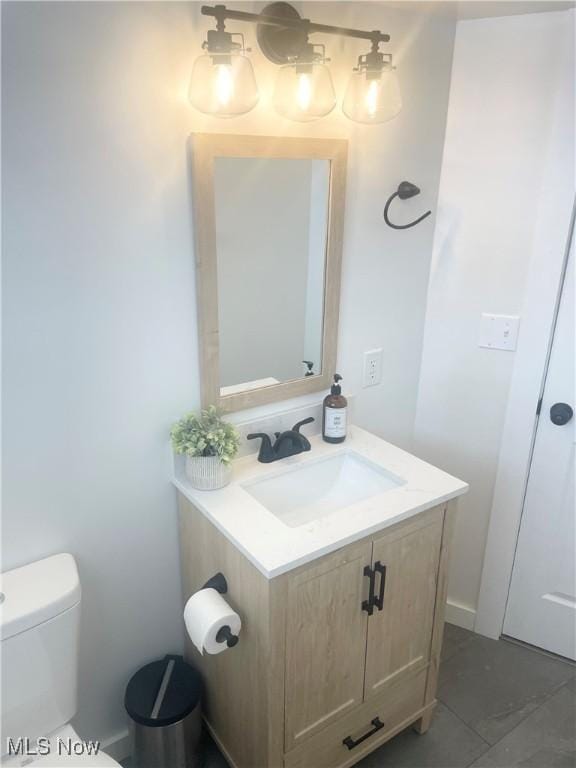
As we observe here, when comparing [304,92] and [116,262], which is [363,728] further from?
[304,92]

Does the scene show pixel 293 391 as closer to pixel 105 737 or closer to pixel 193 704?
pixel 193 704

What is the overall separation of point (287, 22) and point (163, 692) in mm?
1788

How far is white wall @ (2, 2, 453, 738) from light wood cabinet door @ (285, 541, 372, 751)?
48cm

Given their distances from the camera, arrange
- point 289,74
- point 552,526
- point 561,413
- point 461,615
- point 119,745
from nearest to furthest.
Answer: point 289,74
point 119,745
point 561,413
point 552,526
point 461,615

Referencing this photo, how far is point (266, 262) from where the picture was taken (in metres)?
1.59

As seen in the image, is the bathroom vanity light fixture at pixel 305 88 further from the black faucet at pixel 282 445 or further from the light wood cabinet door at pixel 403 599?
the light wood cabinet door at pixel 403 599

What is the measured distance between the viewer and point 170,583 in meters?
1.70

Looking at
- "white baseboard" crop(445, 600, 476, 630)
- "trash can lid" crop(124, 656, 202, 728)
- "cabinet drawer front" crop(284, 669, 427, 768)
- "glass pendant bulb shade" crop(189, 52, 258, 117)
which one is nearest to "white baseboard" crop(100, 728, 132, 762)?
"trash can lid" crop(124, 656, 202, 728)

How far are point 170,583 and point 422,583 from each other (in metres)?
0.74

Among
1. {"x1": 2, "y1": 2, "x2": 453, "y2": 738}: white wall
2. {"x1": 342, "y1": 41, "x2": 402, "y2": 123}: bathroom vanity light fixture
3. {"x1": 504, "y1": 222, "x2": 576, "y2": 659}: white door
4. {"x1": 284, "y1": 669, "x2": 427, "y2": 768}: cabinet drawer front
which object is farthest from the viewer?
{"x1": 504, "y1": 222, "x2": 576, "y2": 659}: white door

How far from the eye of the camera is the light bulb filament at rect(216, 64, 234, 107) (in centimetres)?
125

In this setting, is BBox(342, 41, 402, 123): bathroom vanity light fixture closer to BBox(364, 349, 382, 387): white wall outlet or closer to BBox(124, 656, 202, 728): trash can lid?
BBox(364, 349, 382, 387): white wall outlet

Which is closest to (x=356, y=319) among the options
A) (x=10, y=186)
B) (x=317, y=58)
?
(x=317, y=58)

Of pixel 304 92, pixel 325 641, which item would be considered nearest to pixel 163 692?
pixel 325 641
